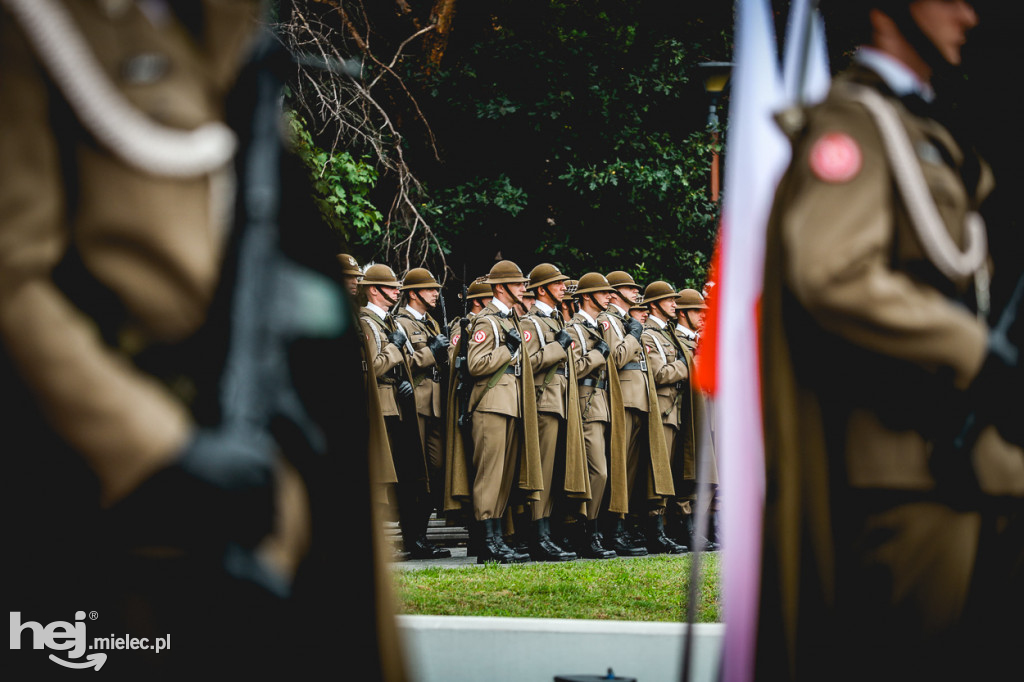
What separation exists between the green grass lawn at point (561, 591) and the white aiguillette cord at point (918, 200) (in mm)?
3614

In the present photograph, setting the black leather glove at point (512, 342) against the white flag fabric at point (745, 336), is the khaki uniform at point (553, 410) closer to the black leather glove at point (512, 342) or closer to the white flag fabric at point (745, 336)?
the black leather glove at point (512, 342)

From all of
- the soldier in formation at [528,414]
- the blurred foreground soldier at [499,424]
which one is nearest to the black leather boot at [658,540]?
the soldier in formation at [528,414]

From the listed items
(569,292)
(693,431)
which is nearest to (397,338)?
(569,292)

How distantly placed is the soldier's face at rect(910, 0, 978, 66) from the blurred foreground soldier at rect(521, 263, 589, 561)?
24.3 ft

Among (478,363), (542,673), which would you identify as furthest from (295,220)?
(478,363)

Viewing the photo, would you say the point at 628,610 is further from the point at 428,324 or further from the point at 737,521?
the point at 428,324

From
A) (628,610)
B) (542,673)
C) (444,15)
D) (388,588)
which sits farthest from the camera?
(444,15)

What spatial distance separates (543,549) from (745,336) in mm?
7560

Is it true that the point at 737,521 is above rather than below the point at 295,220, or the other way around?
below

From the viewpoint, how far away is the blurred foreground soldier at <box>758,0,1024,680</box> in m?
2.34

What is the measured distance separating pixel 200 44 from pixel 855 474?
1.59m

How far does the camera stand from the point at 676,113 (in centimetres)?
1927

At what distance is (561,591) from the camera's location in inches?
276

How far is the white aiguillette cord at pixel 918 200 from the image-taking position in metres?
2.38
